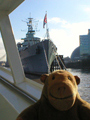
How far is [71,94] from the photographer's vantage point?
44cm

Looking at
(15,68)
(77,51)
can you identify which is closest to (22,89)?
(15,68)

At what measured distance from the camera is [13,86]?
1439 millimetres

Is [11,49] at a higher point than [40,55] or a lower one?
higher

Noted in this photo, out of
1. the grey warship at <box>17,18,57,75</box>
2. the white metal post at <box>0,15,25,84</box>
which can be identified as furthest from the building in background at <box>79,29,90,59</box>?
the white metal post at <box>0,15,25,84</box>

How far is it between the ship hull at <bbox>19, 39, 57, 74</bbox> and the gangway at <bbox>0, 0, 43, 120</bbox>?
895cm

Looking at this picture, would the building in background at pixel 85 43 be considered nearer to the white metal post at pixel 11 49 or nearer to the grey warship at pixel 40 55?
the grey warship at pixel 40 55

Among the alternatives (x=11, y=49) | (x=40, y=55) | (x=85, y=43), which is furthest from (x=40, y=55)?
(x=11, y=49)

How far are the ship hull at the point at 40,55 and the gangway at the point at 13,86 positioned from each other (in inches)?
352

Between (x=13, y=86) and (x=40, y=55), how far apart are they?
9.76 metres

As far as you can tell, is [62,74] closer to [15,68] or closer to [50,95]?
[50,95]

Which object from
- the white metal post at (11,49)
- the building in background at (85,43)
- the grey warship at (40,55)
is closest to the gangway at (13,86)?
the white metal post at (11,49)

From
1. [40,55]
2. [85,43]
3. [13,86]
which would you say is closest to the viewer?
[13,86]

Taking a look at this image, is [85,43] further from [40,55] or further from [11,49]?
[11,49]

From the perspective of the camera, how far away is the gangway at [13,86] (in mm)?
1044
